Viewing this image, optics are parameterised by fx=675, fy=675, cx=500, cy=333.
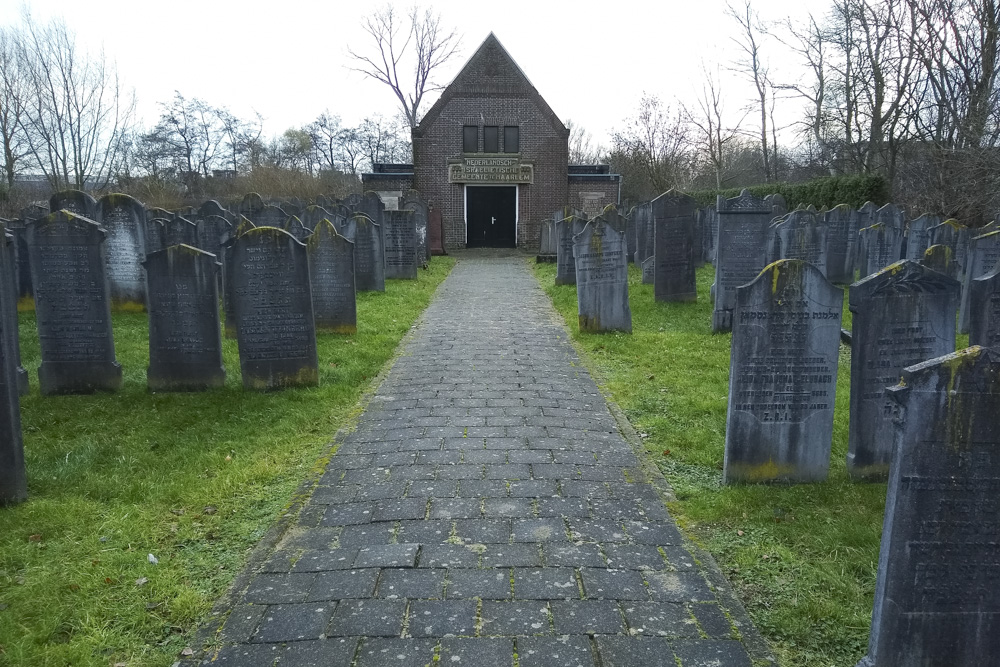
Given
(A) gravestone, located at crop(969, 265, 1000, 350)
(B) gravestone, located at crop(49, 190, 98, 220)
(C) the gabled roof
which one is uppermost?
A: (C) the gabled roof

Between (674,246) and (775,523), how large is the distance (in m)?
9.14

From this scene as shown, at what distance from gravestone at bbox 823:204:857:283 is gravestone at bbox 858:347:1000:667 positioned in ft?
48.1

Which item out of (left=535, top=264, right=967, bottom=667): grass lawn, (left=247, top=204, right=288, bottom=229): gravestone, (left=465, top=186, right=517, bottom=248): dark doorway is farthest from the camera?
(left=465, top=186, right=517, bottom=248): dark doorway

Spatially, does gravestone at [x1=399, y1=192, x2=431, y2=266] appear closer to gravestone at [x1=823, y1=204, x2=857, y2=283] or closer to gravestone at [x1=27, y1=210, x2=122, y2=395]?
gravestone at [x1=823, y1=204, x2=857, y2=283]

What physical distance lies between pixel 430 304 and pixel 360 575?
36.2ft

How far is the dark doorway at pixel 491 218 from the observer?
3092 cm

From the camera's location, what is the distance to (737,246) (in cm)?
1087

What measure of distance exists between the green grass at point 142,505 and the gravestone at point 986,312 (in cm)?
511

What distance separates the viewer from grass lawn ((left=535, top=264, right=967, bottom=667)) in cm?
318

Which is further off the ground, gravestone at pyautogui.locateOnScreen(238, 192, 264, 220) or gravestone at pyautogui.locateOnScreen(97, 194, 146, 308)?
gravestone at pyautogui.locateOnScreen(238, 192, 264, 220)

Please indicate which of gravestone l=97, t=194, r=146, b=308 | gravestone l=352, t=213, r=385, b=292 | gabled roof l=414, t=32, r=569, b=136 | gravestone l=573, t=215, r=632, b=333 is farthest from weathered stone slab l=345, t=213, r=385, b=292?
gabled roof l=414, t=32, r=569, b=136

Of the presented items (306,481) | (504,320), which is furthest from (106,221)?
(306,481)

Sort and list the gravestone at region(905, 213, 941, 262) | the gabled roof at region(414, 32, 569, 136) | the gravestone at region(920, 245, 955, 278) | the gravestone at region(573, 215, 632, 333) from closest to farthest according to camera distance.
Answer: the gravestone at region(920, 245, 955, 278) < the gravestone at region(573, 215, 632, 333) < the gravestone at region(905, 213, 941, 262) < the gabled roof at region(414, 32, 569, 136)

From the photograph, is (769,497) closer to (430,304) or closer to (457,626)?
(457,626)
